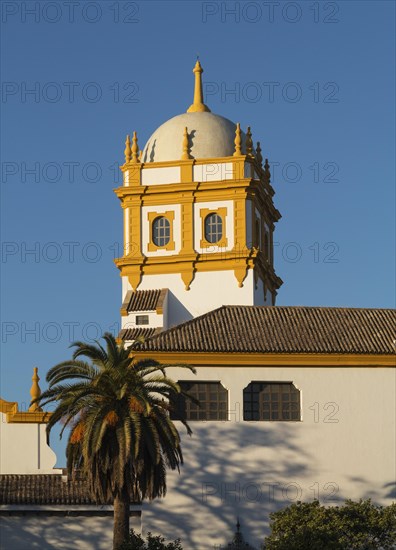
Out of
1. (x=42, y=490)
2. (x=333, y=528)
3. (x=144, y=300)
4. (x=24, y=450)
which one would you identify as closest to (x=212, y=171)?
(x=144, y=300)

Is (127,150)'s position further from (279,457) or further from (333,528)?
(333,528)

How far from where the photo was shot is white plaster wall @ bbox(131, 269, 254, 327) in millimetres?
74312

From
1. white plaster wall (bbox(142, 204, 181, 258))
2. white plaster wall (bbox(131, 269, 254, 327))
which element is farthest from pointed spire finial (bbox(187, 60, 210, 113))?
white plaster wall (bbox(131, 269, 254, 327))

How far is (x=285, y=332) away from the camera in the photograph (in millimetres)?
57656

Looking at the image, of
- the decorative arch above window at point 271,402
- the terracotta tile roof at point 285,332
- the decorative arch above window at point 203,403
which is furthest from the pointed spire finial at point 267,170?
the decorative arch above window at point 203,403

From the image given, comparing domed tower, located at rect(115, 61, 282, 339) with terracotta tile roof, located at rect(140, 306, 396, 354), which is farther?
domed tower, located at rect(115, 61, 282, 339)

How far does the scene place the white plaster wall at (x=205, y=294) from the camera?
2926 inches

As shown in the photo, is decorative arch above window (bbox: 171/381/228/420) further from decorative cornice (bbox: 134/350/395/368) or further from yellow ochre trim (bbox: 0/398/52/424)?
yellow ochre trim (bbox: 0/398/52/424)

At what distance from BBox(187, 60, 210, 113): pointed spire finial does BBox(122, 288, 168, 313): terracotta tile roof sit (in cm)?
1195

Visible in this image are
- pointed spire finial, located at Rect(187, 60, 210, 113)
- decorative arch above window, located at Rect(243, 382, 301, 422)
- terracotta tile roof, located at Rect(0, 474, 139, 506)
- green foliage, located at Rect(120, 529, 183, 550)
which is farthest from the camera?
pointed spire finial, located at Rect(187, 60, 210, 113)

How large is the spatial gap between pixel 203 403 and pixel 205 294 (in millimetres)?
20889

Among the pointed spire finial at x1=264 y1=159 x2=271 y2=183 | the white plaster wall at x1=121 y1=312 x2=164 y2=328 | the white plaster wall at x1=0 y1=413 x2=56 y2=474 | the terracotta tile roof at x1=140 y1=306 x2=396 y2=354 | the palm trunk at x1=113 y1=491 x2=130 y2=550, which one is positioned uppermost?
the pointed spire finial at x1=264 y1=159 x2=271 y2=183

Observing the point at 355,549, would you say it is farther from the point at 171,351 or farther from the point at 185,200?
the point at 185,200

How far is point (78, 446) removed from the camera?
47.0 meters
